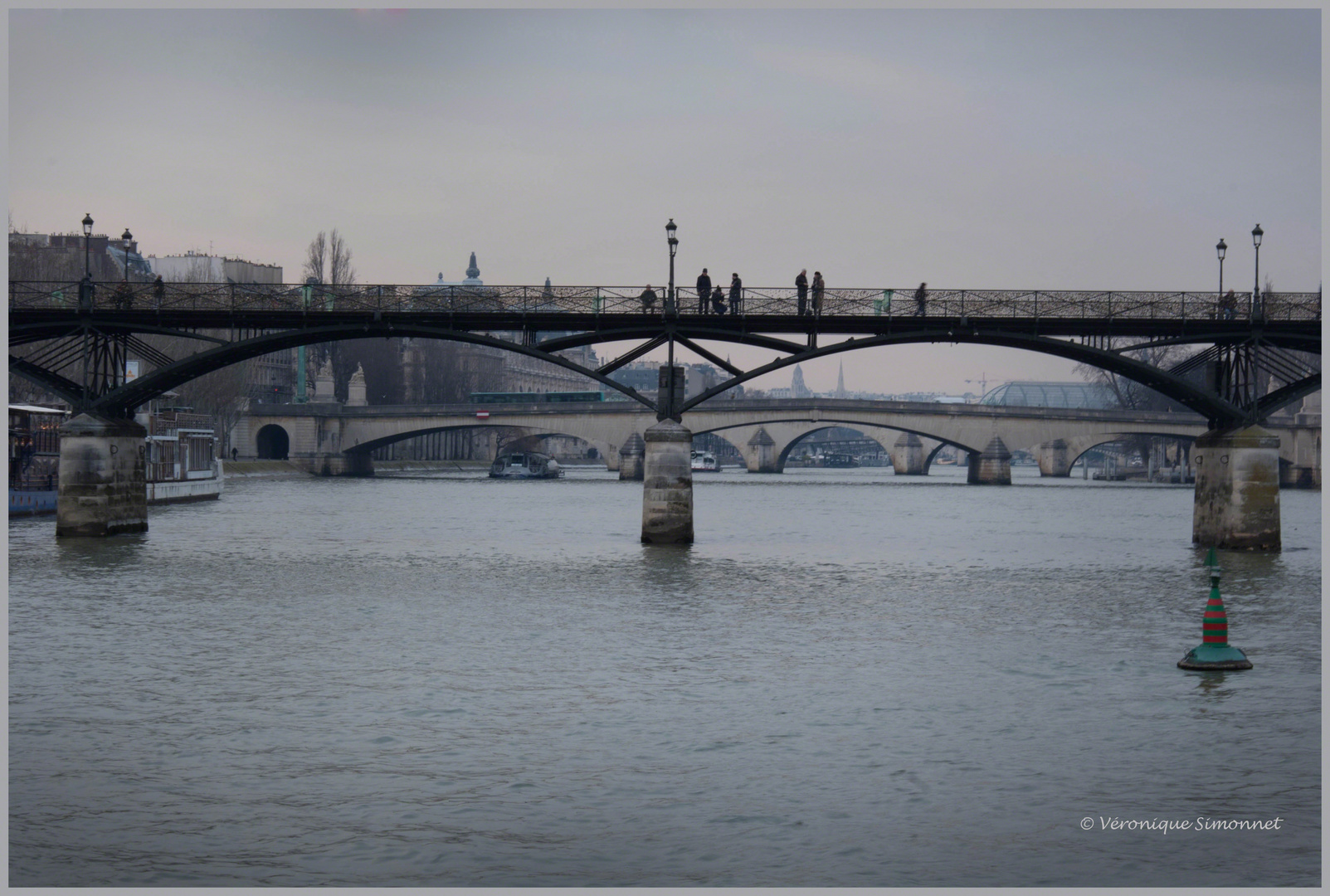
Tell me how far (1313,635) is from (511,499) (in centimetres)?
6224

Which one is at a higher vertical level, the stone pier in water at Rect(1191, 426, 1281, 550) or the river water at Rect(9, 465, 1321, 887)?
Answer: the stone pier in water at Rect(1191, 426, 1281, 550)

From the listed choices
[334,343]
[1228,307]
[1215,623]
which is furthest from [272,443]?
[1215,623]

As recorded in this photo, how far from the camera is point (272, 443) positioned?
130m

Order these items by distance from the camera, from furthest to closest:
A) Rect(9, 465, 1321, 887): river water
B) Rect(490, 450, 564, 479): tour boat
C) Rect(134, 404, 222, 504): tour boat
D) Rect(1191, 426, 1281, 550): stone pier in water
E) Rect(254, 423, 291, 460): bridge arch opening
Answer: Rect(254, 423, 291, 460): bridge arch opening, Rect(490, 450, 564, 479): tour boat, Rect(134, 404, 222, 504): tour boat, Rect(1191, 426, 1281, 550): stone pier in water, Rect(9, 465, 1321, 887): river water

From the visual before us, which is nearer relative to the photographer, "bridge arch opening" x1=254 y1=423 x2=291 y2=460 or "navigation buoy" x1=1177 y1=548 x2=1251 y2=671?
"navigation buoy" x1=1177 y1=548 x2=1251 y2=671

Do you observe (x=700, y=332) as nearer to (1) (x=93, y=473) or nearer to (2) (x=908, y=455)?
(1) (x=93, y=473)

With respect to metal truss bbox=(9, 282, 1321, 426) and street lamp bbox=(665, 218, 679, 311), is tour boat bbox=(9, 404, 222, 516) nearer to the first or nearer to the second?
metal truss bbox=(9, 282, 1321, 426)

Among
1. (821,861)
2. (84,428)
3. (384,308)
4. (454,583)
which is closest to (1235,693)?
(821,861)

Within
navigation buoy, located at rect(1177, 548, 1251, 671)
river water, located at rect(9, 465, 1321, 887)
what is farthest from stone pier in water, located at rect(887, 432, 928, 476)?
navigation buoy, located at rect(1177, 548, 1251, 671)

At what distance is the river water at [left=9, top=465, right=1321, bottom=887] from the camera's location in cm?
1227

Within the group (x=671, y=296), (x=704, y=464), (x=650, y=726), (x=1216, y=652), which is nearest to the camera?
(x=650, y=726)

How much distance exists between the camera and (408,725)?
17656mm

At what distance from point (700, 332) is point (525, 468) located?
8457 centimetres

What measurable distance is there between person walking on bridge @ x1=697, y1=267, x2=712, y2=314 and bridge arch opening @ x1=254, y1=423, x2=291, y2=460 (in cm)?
8922
